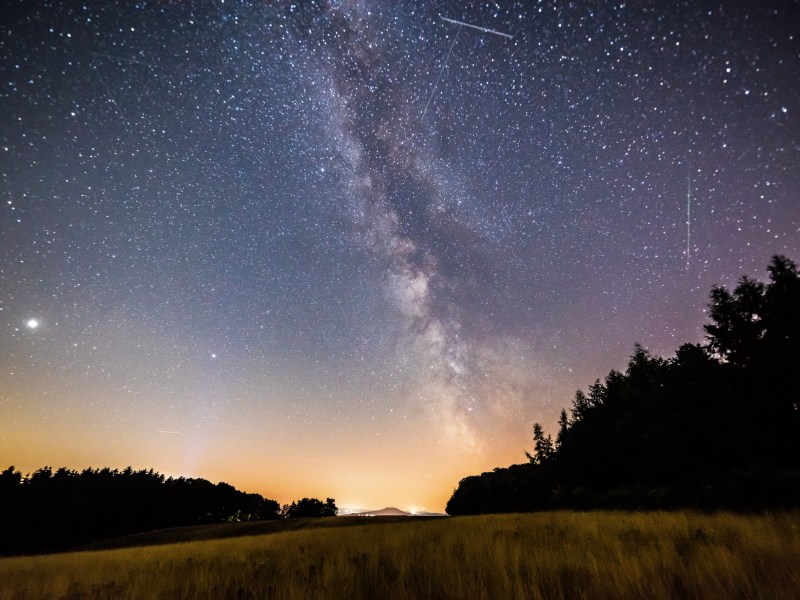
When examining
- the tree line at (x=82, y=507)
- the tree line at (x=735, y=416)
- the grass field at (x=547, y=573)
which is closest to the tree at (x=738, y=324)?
the tree line at (x=735, y=416)

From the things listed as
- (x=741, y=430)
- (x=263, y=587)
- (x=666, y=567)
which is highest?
(x=741, y=430)

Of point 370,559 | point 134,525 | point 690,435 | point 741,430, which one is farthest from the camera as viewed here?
point 134,525

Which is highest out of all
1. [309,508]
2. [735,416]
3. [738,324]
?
[738,324]

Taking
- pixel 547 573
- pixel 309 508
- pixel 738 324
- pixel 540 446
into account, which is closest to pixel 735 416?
pixel 738 324

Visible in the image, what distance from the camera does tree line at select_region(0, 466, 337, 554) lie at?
57656mm

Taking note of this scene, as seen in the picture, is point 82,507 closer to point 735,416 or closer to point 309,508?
point 309,508

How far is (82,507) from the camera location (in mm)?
59375

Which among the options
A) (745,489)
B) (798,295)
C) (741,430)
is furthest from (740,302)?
(745,489)

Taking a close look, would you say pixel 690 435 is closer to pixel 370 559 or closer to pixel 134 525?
pixel 370 559

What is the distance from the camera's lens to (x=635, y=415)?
94.6 ft

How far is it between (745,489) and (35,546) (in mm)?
92630

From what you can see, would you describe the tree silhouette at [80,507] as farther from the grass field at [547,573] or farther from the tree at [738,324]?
the tree at [738,324]

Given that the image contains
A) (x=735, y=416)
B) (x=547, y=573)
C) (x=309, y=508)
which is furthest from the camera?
(x=309, y=508)

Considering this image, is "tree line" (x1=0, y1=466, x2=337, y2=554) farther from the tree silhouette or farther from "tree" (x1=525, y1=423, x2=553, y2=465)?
"tree" (x1=525, y1=423, x2=553, y2=465)
